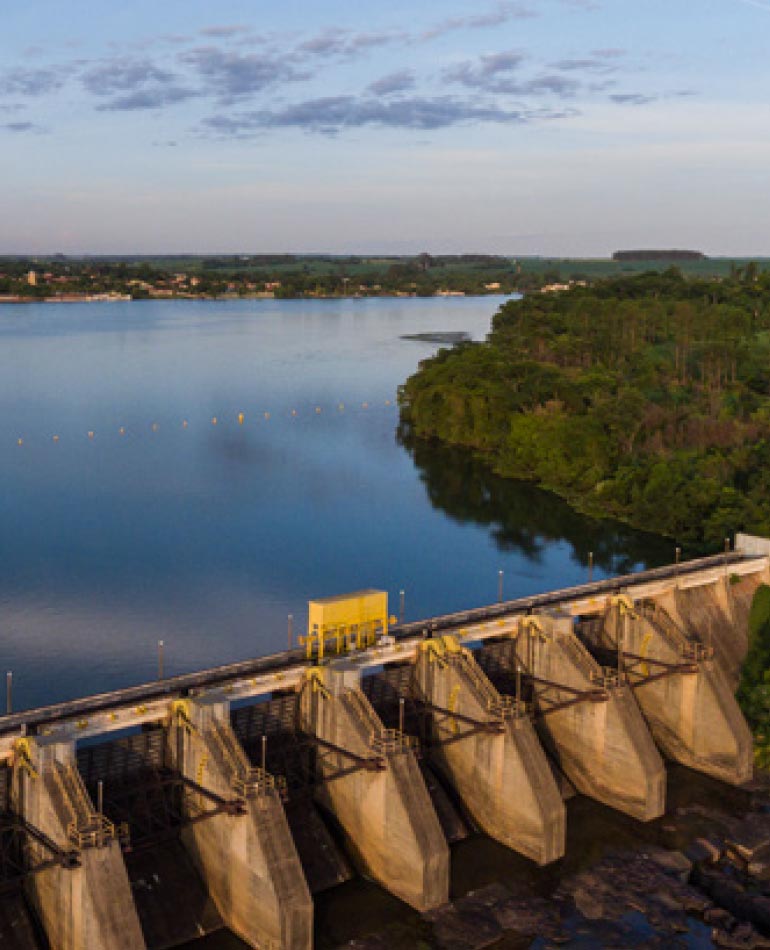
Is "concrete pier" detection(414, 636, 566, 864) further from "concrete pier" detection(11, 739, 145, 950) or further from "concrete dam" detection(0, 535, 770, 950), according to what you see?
"concrete pier" detection(11, 739, 145, 950)

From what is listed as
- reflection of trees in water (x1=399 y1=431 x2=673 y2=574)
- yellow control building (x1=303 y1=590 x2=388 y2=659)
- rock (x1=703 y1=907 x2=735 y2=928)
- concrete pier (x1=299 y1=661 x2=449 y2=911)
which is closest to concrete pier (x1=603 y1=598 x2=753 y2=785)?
rock (x1=703 y1=907 x2=735 y2=928)

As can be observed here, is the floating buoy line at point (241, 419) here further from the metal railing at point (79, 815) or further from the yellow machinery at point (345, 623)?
the metal railing at point (79, 815)

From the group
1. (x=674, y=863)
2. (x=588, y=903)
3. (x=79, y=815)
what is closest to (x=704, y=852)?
(x=674, y=863)

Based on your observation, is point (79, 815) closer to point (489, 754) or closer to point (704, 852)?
point (489, 754)

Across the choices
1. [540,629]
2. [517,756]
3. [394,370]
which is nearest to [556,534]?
[540,629]

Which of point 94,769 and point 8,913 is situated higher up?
point 94,769

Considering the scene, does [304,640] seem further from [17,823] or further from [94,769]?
[17,823]
